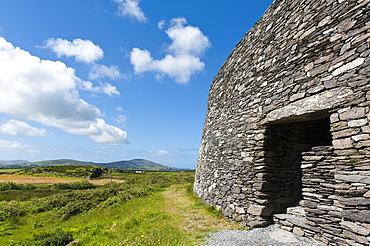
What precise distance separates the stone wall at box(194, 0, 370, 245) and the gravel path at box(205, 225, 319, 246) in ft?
1.03

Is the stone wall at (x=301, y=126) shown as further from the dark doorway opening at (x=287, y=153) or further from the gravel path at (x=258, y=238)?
the gravel path at (x=258, y=238)

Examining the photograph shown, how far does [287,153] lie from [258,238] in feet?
11.4

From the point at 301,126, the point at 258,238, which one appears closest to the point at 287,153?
the point at 301,126

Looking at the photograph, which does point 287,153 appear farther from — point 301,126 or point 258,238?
point 258,238

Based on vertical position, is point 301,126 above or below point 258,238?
above

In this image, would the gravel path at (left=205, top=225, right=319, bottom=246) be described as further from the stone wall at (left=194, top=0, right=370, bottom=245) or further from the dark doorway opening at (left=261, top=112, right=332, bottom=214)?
the dark doorway opening at (left=261, top=112, right=332, bottom=214)

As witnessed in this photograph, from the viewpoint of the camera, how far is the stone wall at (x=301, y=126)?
494 cm

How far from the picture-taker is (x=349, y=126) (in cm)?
505

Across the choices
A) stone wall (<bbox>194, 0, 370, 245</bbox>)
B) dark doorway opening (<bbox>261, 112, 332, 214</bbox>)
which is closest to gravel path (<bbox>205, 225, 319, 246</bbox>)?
stone wall (<bbox>194, 0, 370, 245</bbox>)

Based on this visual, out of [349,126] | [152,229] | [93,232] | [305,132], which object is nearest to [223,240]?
[152,229]

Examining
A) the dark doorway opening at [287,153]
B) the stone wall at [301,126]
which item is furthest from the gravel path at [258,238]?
the dark doorway opening at [287,153]

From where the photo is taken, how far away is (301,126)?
316 inches

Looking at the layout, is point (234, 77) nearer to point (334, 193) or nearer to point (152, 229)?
point (334, 193)

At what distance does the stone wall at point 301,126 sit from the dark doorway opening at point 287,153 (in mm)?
38
